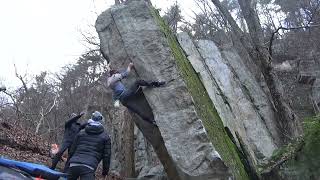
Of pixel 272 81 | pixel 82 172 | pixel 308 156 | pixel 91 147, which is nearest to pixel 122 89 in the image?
pixel 91 147

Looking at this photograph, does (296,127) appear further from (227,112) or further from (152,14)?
(152,14)

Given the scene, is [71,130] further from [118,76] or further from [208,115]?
[208,115]

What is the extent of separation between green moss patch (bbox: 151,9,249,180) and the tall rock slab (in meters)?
0.28

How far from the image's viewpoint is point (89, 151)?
700cm

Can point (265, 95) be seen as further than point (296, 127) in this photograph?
Yes

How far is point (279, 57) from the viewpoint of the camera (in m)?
28.5

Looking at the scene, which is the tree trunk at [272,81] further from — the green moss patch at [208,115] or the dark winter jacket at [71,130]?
the dark winter jacket at [71,130]

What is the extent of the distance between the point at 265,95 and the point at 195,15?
11.6m

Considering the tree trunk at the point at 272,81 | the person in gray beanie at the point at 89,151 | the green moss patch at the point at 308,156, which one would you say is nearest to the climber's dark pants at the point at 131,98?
the person in gray beanie at the point at 89,151

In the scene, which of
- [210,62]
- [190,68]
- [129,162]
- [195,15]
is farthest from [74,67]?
[190,68]

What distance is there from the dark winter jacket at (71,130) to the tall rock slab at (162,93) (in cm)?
172

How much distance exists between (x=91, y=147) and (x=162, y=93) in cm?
243

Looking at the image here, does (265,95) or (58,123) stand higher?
(58,123)

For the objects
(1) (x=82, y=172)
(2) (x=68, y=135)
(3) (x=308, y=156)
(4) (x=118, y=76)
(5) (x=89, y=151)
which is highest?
(4) (x=118, y=76)
